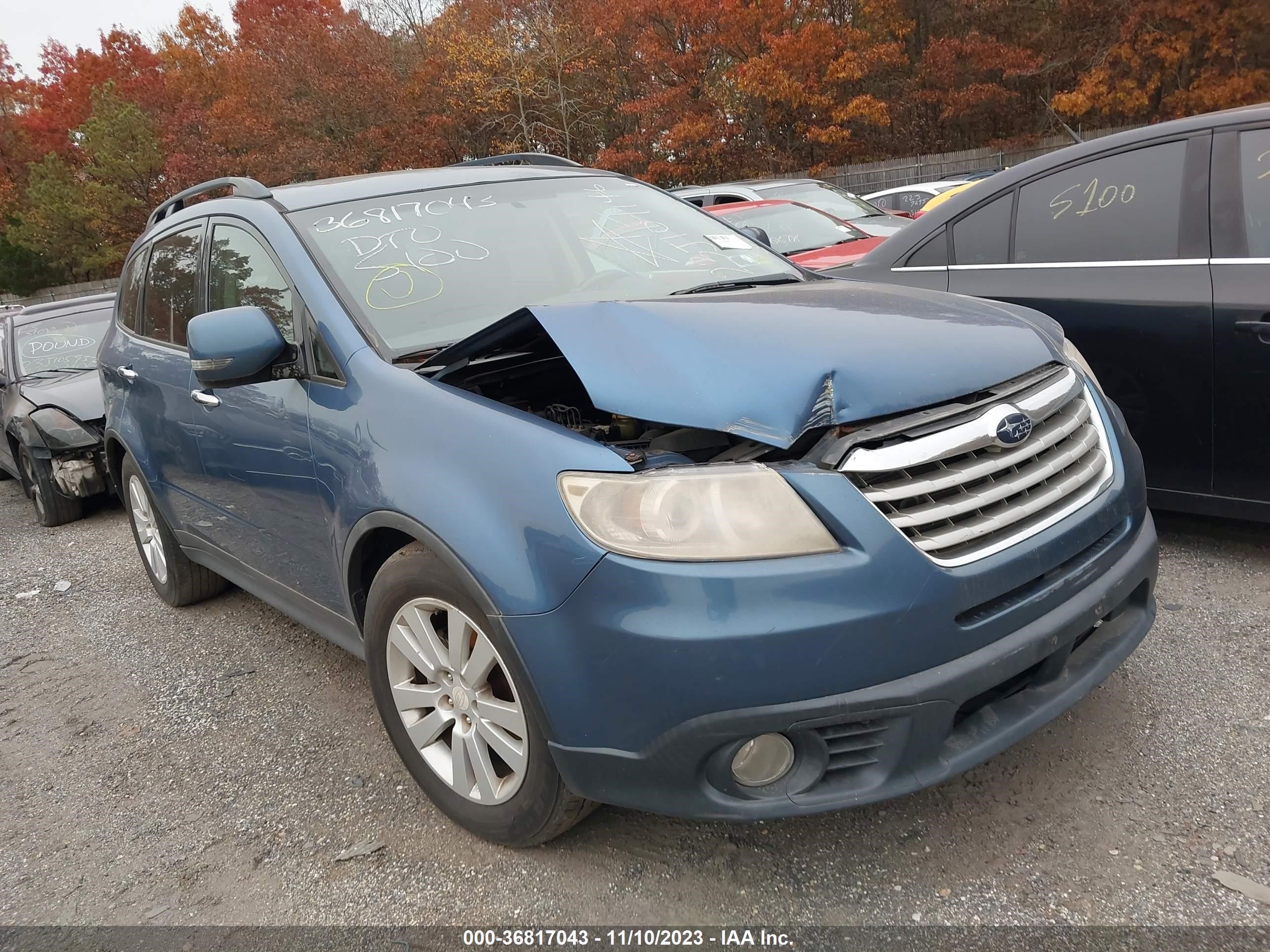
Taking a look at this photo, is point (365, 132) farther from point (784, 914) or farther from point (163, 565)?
point (784, 914)

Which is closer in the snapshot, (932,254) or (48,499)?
(932,254)

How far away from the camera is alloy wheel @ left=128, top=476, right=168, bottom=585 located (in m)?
4.53

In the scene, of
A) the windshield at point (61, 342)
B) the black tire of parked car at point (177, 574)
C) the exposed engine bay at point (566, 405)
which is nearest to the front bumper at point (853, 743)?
the exposed engine bay at point (566, 405)

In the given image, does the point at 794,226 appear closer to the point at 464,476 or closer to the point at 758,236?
the point at 758,236

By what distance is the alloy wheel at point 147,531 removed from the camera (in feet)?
14.9

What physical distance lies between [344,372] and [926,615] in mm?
1650

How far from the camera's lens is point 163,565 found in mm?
4594

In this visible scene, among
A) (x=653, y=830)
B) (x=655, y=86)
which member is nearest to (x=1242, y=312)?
(x=653, y=830)

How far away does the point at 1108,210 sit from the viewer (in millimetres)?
3748

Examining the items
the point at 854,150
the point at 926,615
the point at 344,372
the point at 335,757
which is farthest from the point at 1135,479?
the point at 854,150

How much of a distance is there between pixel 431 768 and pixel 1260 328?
3.03 meters

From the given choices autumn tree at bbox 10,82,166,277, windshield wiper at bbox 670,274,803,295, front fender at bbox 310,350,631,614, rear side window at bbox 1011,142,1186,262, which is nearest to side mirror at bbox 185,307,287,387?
front fender at bbox 310,350,631,614

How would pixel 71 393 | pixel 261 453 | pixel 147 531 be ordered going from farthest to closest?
pixel 71 393 < pixel 147 531 < pixel 261 453

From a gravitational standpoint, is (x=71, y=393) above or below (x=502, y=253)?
below
